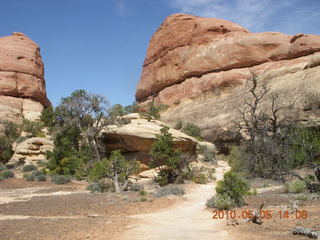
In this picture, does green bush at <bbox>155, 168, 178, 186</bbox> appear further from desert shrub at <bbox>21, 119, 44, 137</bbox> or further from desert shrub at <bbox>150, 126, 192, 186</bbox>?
desert shrub at <bbox>21, 119, 44, 137</bbox>

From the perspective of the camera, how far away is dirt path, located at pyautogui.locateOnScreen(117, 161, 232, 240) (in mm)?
5480

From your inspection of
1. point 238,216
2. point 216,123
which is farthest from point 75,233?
point 216,123

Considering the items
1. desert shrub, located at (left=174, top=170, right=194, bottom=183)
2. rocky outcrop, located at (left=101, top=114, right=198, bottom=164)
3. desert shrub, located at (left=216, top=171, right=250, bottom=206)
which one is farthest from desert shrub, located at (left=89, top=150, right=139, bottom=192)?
desert shrub, located at (left=216, top=171, right=250, bottom=206)

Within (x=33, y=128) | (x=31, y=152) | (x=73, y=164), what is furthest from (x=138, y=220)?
(x=33, y=128)

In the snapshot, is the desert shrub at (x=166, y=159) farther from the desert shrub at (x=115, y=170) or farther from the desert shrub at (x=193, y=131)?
the desert shrub at (x=193, y=131)

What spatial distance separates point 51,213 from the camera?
873 centimetres

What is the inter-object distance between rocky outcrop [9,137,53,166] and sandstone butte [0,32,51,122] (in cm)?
1545

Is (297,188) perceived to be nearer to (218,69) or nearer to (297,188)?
(297,188)

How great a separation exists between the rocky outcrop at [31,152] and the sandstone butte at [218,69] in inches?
653

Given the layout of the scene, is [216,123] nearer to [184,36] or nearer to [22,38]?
[184,36]

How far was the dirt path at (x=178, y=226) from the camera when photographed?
18.0ft

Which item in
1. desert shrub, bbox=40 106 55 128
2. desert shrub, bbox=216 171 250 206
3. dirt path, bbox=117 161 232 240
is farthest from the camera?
desert shrub, bbox=40 106 55 128

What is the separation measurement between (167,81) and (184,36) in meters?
9.04

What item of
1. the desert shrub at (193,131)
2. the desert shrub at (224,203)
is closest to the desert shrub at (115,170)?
the desert shrub at (224,203)
